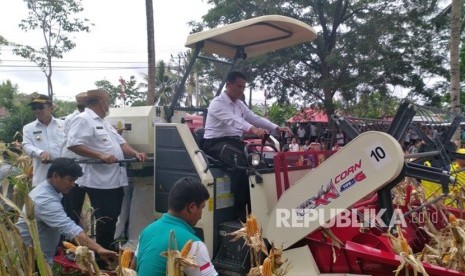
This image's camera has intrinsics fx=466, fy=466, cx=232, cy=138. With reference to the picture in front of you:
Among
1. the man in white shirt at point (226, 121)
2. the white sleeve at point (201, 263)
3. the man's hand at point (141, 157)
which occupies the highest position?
the man in white shirt at point (226, 121)

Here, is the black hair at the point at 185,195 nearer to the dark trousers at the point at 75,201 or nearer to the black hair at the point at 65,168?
the black hair at the point at 65,168

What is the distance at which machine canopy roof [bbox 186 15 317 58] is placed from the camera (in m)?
4.34

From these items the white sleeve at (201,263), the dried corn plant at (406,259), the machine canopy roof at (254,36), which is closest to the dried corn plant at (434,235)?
the dried corn plant at (406,259)

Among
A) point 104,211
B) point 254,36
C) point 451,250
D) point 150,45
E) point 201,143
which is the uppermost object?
point 150,45

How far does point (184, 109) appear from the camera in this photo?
5172mm

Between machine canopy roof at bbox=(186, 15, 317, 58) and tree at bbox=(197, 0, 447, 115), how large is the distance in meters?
10.8

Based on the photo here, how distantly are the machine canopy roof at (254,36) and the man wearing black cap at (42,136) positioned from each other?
2.01 meters

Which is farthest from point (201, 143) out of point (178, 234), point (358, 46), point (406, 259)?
point (358, 46)

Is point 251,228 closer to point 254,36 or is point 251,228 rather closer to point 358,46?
point 254,36

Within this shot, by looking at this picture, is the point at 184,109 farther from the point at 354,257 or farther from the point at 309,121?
the point at 309,121

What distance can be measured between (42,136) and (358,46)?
41.3ft

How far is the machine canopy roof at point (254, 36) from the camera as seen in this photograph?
4.34m

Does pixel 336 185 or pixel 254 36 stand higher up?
pixel 254 36

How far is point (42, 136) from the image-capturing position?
5.50 m
